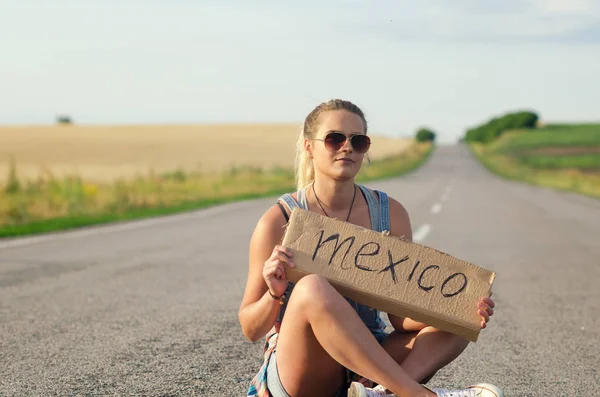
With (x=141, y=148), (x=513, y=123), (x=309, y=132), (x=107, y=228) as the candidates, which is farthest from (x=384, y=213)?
(x=513, y=123)

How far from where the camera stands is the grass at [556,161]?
3856 cm

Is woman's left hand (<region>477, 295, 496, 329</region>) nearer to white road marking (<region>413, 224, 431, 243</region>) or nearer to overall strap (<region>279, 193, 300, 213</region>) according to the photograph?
overall strap (<region>279, 193, 300, 213</region>)

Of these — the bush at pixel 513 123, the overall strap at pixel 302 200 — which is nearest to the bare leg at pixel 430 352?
the overall strap at pixel 302 200

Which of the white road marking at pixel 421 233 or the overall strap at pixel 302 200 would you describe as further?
the white road marking at pixel 421 233

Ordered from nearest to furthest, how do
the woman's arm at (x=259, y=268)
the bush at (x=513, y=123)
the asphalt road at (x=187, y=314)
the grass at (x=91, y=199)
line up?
the woman's arm at (x=259, y=268) → the asphalt road at (x=187, y=314) → the grass at (x=91, y=199) → the bush at (x=513, y=123)

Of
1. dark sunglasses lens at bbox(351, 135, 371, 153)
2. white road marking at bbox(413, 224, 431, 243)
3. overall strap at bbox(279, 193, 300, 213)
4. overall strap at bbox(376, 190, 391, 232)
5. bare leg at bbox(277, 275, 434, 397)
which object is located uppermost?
dark sunglasses lens at bbox(351, 135, 371, 153)

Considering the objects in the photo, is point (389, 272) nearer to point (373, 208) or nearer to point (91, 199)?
point (373, 208)

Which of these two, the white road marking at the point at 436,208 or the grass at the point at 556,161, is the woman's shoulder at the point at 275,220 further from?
the grass at the point at 556,161

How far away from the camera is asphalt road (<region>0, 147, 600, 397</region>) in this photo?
14.1 ft

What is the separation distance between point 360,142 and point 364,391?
105cm

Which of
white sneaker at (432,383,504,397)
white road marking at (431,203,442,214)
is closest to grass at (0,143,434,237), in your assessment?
white road marking at (431,203,442,214)

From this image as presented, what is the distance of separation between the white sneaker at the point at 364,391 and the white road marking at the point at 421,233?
8.35m

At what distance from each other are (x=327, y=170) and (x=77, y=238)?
31.1 ft

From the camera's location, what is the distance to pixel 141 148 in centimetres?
6397
